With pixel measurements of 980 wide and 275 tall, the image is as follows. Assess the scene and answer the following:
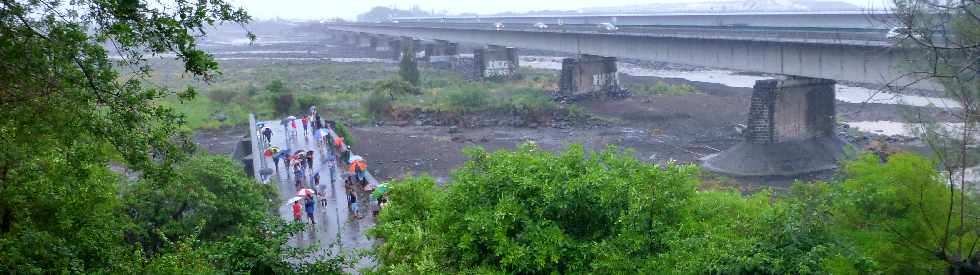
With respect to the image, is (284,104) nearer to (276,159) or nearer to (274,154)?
(274,154)

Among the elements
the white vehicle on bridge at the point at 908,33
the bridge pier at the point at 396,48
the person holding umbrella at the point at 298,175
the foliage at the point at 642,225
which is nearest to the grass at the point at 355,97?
the person holding umbrella at the point at 298,175

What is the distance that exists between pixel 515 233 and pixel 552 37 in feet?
169

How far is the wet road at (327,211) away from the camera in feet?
60.7

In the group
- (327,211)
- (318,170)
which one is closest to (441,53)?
(318,170)

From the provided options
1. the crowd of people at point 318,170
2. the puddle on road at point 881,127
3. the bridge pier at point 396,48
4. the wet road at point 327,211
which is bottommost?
the puddle on road at point 881,127

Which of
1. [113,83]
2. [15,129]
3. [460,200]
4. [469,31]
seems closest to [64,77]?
[113,83]

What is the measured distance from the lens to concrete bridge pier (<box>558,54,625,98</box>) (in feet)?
189

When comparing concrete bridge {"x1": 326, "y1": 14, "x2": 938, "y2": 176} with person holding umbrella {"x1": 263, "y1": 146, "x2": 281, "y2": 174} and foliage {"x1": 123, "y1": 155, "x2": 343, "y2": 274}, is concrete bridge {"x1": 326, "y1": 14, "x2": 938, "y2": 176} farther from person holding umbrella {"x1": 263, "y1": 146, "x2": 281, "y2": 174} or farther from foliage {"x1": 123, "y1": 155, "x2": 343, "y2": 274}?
foliage {"x1": 123, "y1": 155, "x2": 343, "y2": 274}

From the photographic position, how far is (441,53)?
94.4m

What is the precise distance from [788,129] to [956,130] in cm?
2297

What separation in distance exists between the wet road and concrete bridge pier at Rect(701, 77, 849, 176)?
646 inches

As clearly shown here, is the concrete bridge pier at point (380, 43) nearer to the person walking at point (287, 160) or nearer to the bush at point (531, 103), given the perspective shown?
the bush at point (531, 103)

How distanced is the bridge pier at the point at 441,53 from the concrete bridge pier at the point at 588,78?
3331 cm

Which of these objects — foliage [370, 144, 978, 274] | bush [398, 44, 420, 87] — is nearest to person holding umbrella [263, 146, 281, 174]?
foliage [370, 144, 978, 274]
